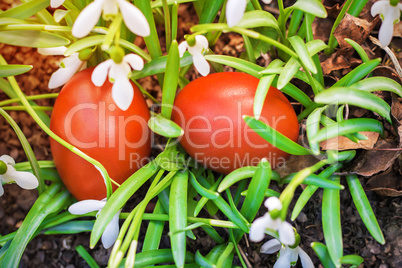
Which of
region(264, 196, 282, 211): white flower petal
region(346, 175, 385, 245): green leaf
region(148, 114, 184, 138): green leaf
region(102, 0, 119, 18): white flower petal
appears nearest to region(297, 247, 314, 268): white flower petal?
region(346, 175, 385, 245): green leaf

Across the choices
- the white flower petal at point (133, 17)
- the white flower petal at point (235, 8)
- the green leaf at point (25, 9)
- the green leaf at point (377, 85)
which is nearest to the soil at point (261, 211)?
the green leaf at point (377, 85)

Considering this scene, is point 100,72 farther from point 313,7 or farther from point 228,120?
point 313,7

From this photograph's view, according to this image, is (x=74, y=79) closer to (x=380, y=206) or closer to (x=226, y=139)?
(x=226, y=139)

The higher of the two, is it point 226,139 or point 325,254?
point 226,139

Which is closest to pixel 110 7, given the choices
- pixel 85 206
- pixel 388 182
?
pixel 85 206

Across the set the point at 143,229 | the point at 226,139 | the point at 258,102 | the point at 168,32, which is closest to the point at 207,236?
the point at 143,229

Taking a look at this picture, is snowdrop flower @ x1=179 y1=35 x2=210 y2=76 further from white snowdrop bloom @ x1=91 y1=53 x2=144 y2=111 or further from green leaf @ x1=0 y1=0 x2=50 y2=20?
green leaf @ x1=0 y1=0 x2=50 y2=20
